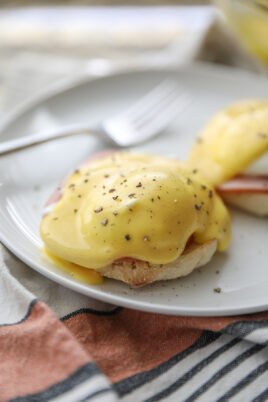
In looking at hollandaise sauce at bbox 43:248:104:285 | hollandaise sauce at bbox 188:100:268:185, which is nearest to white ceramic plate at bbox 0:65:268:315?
hollandaise sauce at bbox 43:248:104:285

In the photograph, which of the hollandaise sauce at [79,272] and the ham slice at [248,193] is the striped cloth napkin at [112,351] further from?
the ham slice at [248,193]

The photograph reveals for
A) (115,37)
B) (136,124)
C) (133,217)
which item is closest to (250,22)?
(136,124)

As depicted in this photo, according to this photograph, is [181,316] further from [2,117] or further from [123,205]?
[2,117]

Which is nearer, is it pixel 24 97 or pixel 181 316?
pixel 181 316

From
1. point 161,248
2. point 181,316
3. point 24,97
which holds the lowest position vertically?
point 24,97

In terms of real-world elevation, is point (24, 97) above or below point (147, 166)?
below

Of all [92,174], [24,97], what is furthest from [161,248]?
[24,97]

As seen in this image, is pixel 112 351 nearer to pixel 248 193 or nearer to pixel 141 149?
pixel 248 193
